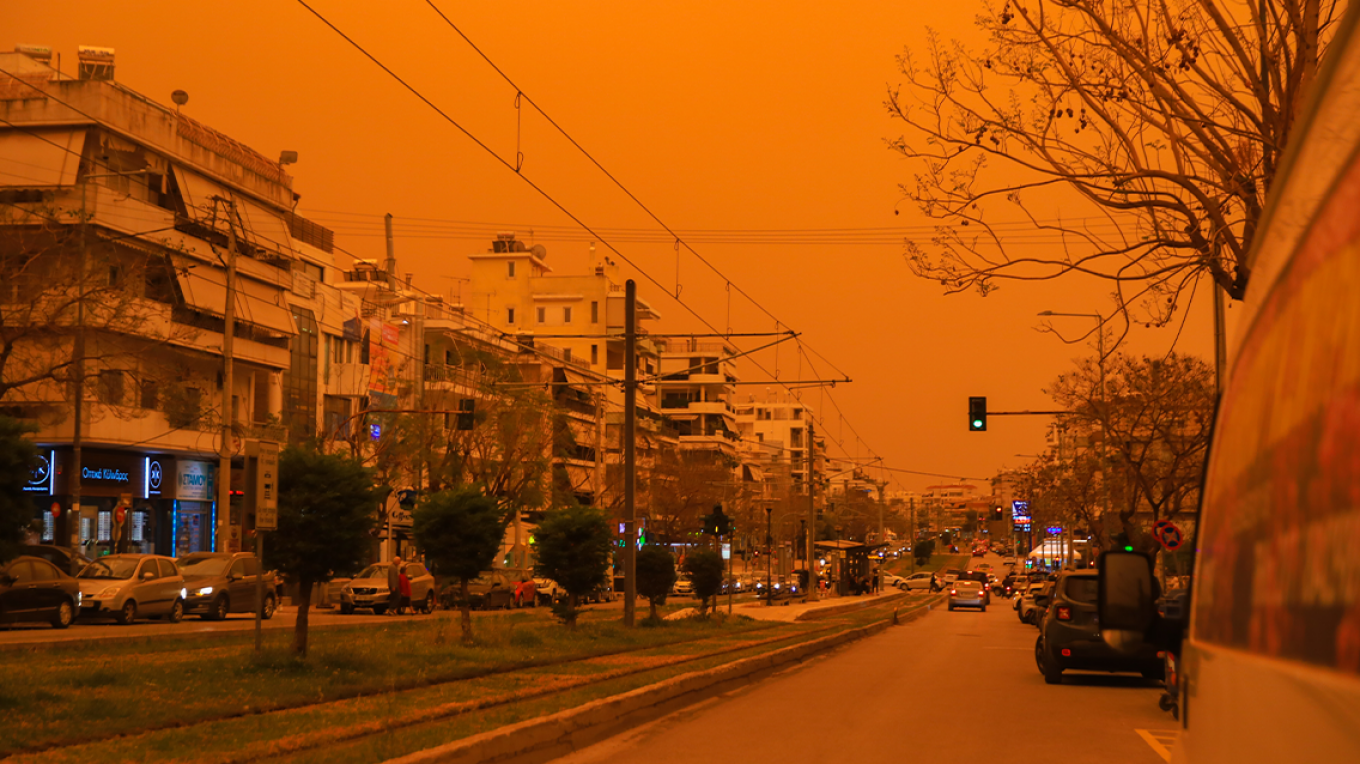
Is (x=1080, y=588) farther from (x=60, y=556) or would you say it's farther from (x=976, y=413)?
(x=60, y=556)

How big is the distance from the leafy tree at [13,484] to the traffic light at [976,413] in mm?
27576

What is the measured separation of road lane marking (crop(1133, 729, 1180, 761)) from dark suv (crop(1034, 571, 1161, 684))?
535cm

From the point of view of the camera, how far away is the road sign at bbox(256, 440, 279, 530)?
52.0 feet

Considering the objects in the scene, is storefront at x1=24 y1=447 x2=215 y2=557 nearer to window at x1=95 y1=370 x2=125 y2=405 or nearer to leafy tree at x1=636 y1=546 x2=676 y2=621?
window at x1=95 y1=370 x2=125 y2=405

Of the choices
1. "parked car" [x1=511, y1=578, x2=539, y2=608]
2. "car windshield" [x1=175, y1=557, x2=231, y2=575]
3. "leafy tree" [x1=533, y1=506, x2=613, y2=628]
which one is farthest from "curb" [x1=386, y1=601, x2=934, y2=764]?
"parked car" [x1=511, y1=578, x2=539, y2=608]

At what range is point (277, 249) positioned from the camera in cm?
5166

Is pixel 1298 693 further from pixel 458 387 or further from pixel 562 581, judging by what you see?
pixel 458 387

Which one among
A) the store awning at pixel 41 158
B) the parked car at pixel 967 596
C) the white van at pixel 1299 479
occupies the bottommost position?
the parked car at pixel 967 596

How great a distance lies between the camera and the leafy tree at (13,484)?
493 inches

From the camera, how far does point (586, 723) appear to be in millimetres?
13031

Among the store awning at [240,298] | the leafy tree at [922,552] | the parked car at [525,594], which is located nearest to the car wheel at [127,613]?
the store awning at [240,298]

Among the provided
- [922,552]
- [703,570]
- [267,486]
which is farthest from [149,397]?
[922,552]

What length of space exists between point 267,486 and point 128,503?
3187cm

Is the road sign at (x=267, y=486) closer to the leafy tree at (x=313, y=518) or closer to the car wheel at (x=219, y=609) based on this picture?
the leafy tree at (x=313, y=518)
